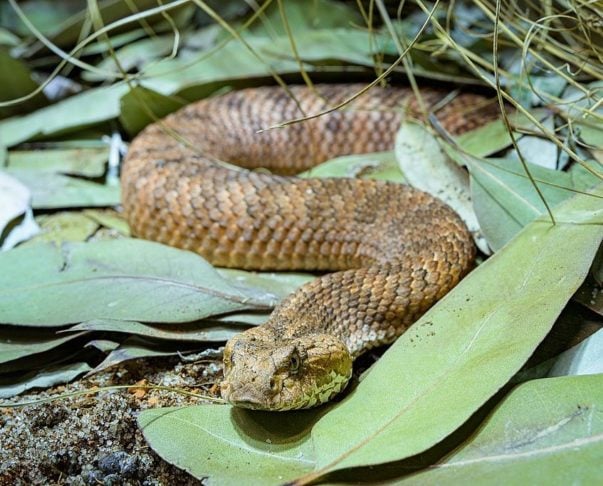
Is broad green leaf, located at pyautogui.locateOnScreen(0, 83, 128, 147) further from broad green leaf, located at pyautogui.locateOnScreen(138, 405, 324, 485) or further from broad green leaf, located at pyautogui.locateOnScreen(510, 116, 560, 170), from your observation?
broad green leaf, located at pyautogui.locateOnScreen(138, 405, 324, 485)

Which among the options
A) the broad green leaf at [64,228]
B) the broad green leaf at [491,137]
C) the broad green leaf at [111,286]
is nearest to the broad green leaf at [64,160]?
the broad green leaf at [64,228]

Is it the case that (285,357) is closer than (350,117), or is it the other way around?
(285,357)

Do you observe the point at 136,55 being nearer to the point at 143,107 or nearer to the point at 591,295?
the point at 143,107

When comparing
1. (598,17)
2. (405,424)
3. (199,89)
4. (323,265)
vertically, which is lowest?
(323,265)

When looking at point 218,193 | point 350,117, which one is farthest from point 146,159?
point 350,117

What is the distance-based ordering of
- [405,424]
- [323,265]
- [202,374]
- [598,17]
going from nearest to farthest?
[405,424]
[202,374]
[598,17]
[323,265]

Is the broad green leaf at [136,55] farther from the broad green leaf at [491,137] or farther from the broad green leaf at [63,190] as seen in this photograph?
the broad green leaf at [491,137]

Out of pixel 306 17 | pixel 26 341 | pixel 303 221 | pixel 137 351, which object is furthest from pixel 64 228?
pixel 306 17

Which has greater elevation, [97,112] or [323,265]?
[97,112]

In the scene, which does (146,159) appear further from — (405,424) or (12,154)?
(405,424)
